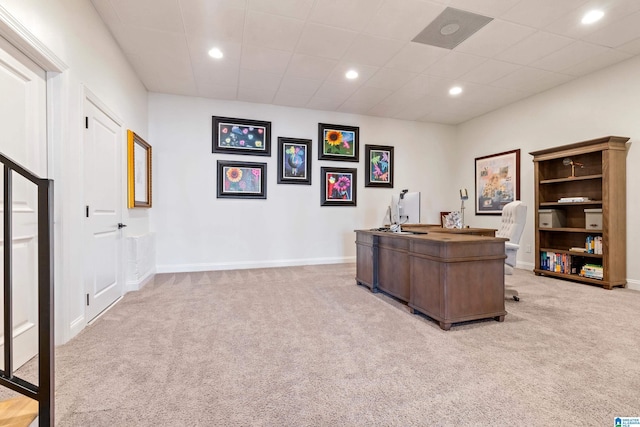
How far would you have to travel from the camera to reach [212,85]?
184 inches

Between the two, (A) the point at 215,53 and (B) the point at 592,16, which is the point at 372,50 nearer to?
(A) the point at 215,53

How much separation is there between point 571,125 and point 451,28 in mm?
2785

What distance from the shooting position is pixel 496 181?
5.77 metres

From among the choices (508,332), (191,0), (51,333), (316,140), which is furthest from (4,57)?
(316,140)

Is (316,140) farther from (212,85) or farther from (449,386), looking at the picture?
(449,386)

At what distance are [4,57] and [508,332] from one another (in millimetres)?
4017

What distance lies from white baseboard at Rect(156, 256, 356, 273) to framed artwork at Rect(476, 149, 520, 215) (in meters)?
2.80

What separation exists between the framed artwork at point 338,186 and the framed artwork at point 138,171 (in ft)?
9.45

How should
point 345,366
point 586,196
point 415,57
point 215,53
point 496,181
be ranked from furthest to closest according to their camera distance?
point 496,181, point 586,196, point 415,57, point 215,53, point 345,366

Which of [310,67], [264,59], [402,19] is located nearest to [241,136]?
[264,59]

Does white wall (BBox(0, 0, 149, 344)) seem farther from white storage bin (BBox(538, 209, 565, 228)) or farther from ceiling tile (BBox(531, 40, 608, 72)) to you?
white storage bin (BBox(538, 209, 565, 228))

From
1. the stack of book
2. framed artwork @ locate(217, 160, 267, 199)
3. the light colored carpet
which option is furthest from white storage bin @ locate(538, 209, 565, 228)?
framed artwork @ locate(217, 160, 267, 199)

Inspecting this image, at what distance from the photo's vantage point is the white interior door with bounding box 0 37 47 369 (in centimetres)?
189

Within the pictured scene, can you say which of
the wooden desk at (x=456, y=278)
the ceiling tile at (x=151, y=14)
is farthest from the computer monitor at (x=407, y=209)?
the ceiling tile at (x=151, y=14)
